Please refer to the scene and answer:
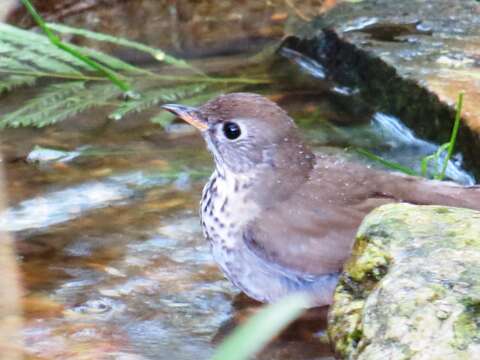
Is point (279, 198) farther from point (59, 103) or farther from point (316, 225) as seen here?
point (59, 103)

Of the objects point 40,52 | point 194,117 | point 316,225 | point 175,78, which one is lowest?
point 175,78

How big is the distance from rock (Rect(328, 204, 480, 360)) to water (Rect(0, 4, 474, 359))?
0.72 metres

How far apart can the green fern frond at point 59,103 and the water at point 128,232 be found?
0.29 feet

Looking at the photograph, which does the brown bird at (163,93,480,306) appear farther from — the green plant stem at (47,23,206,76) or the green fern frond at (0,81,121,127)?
the green plant stem at (47,23,206,76)

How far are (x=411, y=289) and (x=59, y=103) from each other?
3.80 metres

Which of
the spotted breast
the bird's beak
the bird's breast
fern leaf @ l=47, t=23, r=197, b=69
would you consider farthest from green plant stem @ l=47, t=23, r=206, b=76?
the spotted breast

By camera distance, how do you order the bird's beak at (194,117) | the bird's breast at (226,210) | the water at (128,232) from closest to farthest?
the water at (128,232) < the bird's breast at (226,210) < the bird's beak at (194,117)

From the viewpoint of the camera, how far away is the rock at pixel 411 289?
2.71 metres

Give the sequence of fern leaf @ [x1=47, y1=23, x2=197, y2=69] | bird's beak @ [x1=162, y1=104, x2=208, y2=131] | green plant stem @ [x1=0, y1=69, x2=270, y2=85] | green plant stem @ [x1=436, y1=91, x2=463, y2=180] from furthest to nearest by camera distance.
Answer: green plant stem @ [x1=0, y1=69, x2=270, y2=85] → fern leaf @ [x1=47, y1=23, x2=197, y2=69] → green plant stem @ [x1=436, y1=91, x2=463, y2=180] → bird's beak @ [x1=162, y1=104, x2=208, y2=131]

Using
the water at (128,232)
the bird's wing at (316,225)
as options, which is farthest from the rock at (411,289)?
the water at (128,232)

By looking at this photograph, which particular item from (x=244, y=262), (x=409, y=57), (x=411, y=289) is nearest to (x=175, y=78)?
(x=409, y=57)

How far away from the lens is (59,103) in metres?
6.25

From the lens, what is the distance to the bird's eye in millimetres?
4359

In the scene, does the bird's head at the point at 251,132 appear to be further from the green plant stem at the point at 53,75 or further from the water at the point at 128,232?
the green plant stem at the point at 53,75
